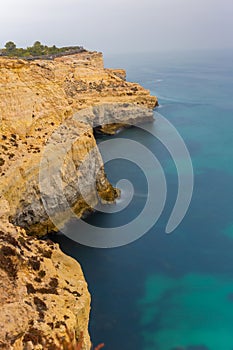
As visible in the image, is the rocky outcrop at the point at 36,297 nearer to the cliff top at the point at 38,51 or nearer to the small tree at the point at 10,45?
the cliff top at the point at 38,51

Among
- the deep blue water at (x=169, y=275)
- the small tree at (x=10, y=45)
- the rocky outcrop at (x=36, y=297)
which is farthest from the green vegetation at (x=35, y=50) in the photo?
the rocky outcrop at (x=36, y=297)

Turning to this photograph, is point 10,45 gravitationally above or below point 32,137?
above

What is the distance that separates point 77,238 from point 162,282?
7.20 meters

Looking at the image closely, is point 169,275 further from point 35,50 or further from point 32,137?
point 35,50

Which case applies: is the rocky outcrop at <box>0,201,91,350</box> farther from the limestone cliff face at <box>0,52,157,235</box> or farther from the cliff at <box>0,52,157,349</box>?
the limestone cliff face at <box>0,52,157,235</box>

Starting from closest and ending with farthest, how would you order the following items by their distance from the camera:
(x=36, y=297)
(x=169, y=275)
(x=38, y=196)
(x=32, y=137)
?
(x=36, y=297) → (x=169, y=275) → (x=38, y=196) → (x=32, y=137)

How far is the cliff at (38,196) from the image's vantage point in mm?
13922

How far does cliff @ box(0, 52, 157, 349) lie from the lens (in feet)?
45.7

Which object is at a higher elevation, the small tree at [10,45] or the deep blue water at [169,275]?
the small tree at [10,45]

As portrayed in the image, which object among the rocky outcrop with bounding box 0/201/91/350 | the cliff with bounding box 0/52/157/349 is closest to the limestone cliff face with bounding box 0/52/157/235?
the cliff with bounding box 0/52/157/349

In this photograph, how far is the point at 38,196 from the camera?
27750mm

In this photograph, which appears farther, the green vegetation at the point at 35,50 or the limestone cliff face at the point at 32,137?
the green vegetation at the point at 35,50

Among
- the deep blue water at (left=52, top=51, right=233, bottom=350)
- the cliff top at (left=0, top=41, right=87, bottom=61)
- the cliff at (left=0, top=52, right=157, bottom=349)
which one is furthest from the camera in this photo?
the cliff top at (left=0, top=41, right=87, bottom=61)

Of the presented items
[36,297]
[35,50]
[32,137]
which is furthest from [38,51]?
[36,297]
